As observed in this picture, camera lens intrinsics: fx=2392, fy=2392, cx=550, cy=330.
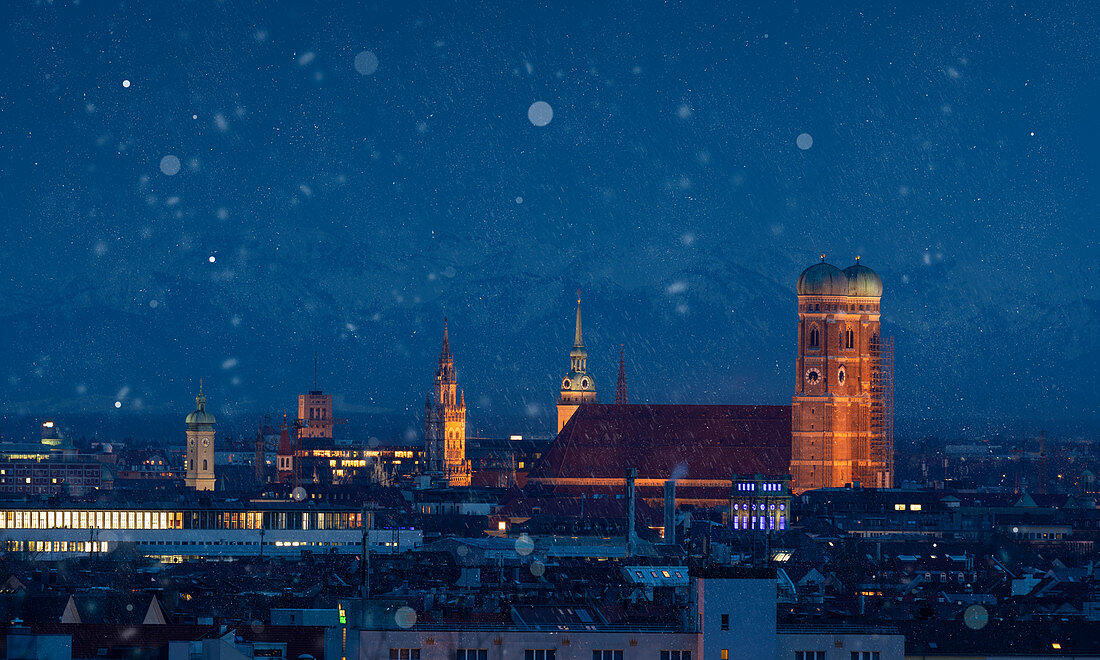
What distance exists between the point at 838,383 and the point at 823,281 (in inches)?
352

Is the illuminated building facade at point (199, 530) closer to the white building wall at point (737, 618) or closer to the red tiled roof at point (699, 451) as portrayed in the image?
the red tiled roof at point (699, 451)

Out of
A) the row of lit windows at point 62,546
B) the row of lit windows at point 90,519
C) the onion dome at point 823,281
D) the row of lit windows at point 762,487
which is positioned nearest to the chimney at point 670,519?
the row of lit windows at point 762,487

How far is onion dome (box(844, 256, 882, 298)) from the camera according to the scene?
18588 centimetres

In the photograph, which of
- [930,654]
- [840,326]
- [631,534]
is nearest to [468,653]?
[930,654]

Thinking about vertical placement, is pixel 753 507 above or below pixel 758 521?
above

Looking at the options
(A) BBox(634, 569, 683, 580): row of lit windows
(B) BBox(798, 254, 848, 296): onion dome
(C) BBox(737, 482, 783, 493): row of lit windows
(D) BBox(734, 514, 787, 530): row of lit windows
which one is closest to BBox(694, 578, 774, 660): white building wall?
(A) BBox(634, 569, 683, 580): row of lit windows

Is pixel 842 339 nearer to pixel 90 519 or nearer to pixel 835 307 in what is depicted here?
pixel 835 307

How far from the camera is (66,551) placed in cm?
12862

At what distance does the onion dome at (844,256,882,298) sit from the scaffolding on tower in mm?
4037

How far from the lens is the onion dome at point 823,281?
604 feet

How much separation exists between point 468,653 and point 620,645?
2.83 m

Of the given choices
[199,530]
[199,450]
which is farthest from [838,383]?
[199,530]

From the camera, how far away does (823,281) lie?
605 feet

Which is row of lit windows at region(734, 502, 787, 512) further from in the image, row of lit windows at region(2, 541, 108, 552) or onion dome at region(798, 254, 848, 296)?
row of lit windows at region(2, 541, 108, 552)
